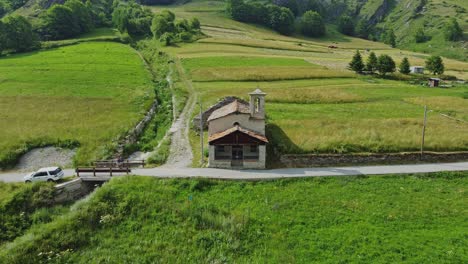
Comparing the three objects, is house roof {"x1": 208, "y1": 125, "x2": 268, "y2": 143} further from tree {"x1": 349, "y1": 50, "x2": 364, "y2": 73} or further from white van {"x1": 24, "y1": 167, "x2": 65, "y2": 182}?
tree {"x1": 349, "y1": 50, "x2": 364, "y2": 73}

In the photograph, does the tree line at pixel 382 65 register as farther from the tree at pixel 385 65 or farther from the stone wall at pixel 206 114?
the stone wall at pixel 206 114

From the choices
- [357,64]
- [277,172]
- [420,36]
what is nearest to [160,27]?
[357,64]

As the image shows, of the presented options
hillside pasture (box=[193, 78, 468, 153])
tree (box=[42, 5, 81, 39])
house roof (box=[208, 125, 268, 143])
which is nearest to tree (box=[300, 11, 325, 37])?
tree (box=[42, 5, 81, 39])

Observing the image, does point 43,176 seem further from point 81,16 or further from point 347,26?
point 347,26

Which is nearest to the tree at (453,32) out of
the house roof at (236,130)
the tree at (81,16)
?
the tree at (81,16)

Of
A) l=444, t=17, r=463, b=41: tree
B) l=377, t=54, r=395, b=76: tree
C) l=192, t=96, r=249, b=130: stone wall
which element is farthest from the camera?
l=444, t=17, r=463, b=41: tree
